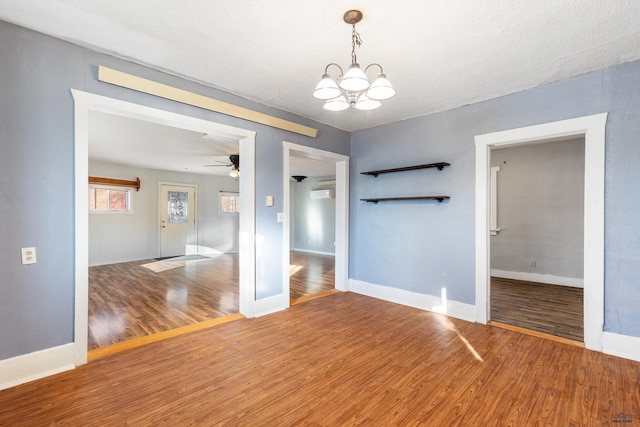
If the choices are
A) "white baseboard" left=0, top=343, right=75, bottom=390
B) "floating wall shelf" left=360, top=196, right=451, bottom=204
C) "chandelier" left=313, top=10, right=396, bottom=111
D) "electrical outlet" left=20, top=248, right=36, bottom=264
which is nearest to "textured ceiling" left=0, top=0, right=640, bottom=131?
"chandelier" left=313, top=10, right=396, bottom=111

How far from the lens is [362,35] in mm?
2064

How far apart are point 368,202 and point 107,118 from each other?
3656 millimetres

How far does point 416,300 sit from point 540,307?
1.60 metres

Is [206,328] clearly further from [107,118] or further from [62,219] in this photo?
[107,118]

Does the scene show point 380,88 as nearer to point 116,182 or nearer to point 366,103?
point 366,103

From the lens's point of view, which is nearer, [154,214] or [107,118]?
[107,118]

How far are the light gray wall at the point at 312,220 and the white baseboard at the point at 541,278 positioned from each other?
14.5 feet

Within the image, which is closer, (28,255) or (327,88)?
(327,88)

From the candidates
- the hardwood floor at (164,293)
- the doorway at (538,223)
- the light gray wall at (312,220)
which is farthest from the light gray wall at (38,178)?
the light gray wall at (312,220)

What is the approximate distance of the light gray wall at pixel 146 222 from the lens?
267 inches

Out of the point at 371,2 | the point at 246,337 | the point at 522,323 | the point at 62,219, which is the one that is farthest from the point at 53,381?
the point at 522,323

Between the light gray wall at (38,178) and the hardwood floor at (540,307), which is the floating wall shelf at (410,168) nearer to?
the hardwood floor at (540,307)

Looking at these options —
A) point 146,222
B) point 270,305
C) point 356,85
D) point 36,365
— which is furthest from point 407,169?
point 146,222

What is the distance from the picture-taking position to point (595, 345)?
2531 millimetres
